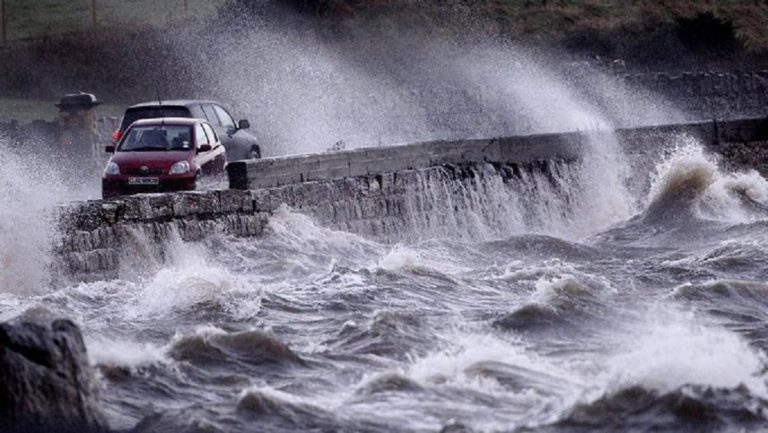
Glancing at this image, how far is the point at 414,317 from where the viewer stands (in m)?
15.7

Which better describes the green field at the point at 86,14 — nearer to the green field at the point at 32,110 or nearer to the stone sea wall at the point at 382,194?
the green field at the point at 32,110

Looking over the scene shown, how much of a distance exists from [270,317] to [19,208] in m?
3.40

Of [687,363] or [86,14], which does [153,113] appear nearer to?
[687,363]

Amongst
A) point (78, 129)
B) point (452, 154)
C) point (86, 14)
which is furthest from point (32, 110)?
point (452, 154)

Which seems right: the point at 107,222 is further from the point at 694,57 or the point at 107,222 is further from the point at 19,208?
the point at 694,57

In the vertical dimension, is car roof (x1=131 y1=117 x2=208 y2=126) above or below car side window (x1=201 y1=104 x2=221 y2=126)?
below

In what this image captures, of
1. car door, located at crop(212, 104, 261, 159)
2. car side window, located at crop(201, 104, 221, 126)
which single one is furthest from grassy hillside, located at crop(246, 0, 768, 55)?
car side window, located at crop(201, 104, 221, 126)

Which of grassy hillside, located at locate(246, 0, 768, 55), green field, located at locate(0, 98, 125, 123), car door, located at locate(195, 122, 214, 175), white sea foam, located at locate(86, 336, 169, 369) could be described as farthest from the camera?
grassy hillside, located at locate(246, 0, 768, 55)

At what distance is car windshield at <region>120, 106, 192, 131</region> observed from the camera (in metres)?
26.6

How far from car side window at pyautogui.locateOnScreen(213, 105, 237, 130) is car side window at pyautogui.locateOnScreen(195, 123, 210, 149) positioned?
314cm

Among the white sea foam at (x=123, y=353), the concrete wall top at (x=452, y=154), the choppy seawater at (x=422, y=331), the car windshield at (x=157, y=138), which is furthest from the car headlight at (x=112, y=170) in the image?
the white sea foam at (x=123, y=353)

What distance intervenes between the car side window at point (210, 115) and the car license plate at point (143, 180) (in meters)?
4.37

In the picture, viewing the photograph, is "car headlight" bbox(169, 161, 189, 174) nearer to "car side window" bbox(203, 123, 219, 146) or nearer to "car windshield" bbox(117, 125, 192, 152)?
"car windshield" bbox(117, 125, 192, 152)

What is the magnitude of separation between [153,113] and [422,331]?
12601 millimetres
